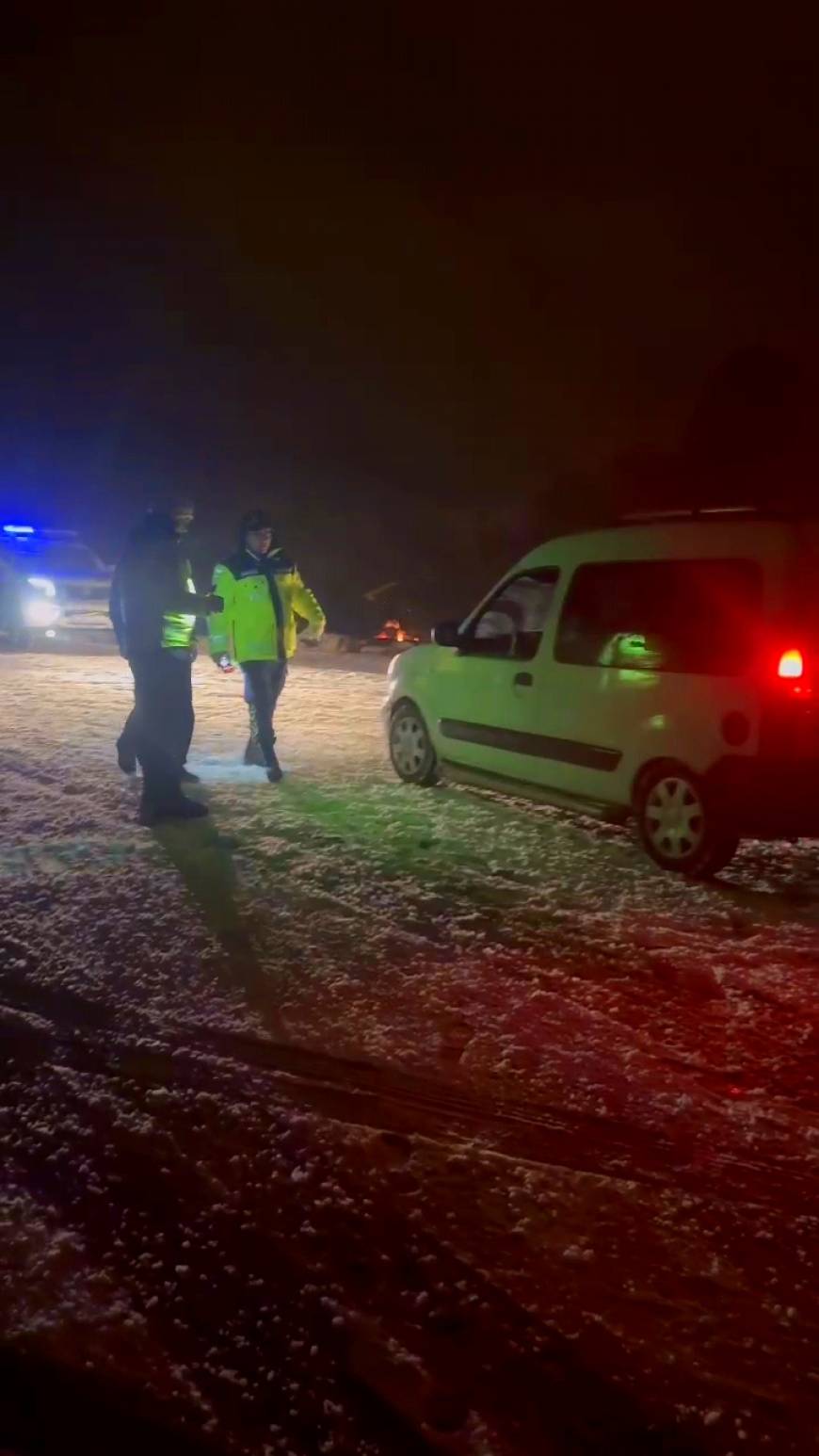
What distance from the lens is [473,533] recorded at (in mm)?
30672

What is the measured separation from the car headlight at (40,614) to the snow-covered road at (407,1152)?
13527mm

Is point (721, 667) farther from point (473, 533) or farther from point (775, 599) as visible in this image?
point (473, 533)

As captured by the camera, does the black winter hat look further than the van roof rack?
Yes

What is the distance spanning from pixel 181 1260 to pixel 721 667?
4.17m

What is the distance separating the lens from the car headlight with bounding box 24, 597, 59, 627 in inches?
795

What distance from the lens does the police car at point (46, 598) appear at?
66.4 feet

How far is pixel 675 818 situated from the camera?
6.90m

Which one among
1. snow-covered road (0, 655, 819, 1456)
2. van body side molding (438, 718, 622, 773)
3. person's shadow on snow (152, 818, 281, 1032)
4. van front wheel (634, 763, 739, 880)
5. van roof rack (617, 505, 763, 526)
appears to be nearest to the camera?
snow-covered road (0, 655, 819, 1456)

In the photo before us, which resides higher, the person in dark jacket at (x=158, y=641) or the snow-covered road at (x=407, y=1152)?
the person in dark jacket at (x=158, y=641)

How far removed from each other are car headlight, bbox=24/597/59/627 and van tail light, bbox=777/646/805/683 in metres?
15.8

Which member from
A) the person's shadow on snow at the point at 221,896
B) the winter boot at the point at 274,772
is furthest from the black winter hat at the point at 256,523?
the person's shadow on snow at the point at 221,896

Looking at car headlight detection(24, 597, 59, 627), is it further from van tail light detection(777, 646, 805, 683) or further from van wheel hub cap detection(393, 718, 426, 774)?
van tail light detection(777, 646, 805, 683)

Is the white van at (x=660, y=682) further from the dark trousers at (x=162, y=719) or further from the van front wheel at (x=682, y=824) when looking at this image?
the dark trousers at (x=162, y=719)

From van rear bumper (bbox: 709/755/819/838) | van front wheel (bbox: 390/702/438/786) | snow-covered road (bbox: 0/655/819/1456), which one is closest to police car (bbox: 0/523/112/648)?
van front wheel (bbox: 390/702/438/786)
